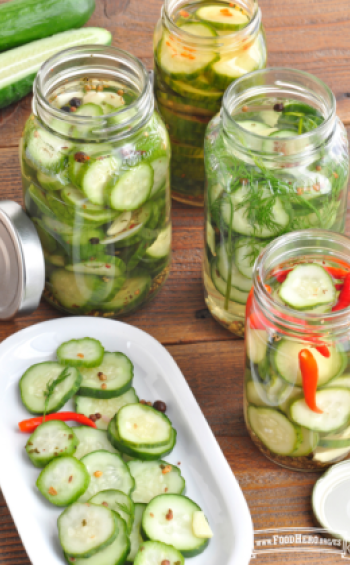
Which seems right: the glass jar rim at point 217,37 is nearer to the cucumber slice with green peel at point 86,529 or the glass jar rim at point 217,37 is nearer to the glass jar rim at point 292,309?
the glass jar rim at point 292,309

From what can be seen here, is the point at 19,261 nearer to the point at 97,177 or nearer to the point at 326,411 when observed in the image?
the point at 97,177

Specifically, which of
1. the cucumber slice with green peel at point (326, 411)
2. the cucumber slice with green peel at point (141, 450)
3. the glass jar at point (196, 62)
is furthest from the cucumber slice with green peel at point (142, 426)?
the glass jar at point (196, 62)

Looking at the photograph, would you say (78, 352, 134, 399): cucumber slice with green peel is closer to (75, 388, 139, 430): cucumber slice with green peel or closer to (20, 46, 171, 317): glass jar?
(75, 388, 139, 430): cucumber slice with green peel

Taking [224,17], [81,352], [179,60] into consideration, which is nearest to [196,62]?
[179,60]

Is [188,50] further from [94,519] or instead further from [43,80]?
[94,519]

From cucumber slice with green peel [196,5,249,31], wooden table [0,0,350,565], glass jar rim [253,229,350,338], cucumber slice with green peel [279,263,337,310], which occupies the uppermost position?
cucumber slice with green peel [196,5,249,31]

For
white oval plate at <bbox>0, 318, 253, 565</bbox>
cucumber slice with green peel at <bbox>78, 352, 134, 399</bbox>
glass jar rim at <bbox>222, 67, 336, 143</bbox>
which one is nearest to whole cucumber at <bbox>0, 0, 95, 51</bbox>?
glass jar rim at <bbox>222, 67, 336, 143</bbox>
